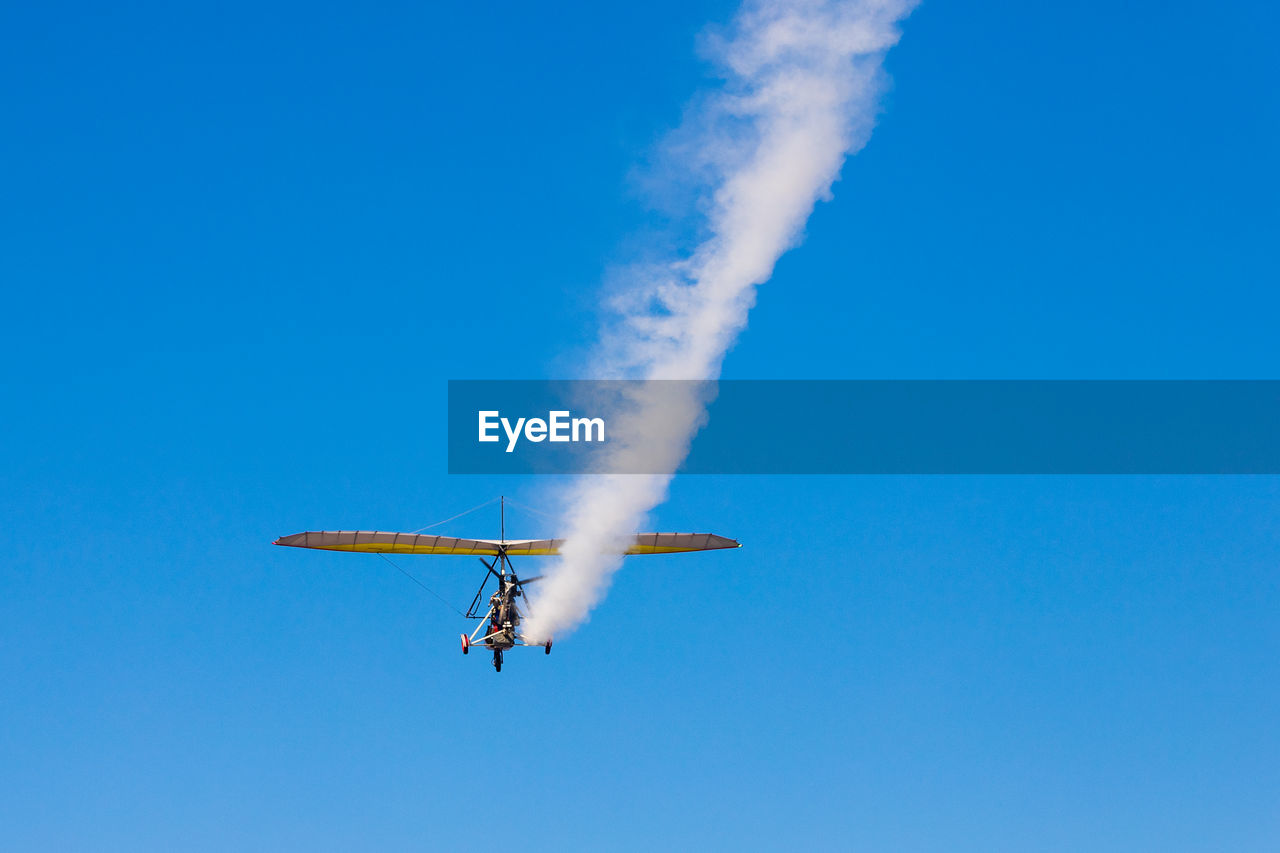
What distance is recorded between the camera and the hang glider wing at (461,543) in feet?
306

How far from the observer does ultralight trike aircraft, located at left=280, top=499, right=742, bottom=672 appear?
90.8 m

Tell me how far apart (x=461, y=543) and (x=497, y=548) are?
9.57ft

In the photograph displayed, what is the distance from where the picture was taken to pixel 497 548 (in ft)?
319

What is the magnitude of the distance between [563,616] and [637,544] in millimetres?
6468

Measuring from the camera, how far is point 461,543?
9875 centimetres

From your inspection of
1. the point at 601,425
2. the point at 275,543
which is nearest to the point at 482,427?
the point at 601,425

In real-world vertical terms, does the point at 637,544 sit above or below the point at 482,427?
below

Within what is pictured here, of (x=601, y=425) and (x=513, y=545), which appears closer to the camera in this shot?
(x=601, y=425)

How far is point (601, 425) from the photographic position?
89750 mm

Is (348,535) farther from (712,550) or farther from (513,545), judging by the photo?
(712,550)

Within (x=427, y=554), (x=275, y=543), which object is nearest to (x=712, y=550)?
(x=427, y=554)

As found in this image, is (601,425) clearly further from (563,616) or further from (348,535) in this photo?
(348,535)

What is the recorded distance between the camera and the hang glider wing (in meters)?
93.2

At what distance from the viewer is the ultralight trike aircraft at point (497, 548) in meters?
90.8
